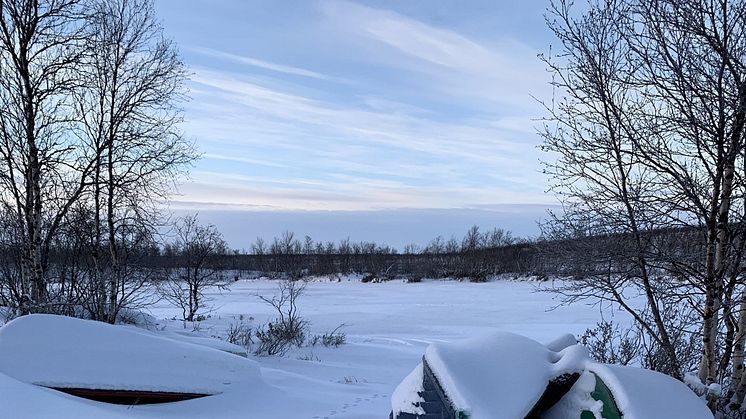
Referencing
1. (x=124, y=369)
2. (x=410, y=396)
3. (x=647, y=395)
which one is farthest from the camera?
(x=124, y=369)

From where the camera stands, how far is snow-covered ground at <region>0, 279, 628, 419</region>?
6438 millimetres

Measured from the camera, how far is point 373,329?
18.2 meters

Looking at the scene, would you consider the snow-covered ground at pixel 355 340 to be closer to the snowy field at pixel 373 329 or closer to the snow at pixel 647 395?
the snowy field at pixel 373 329

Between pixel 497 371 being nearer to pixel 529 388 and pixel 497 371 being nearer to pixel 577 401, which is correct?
pixel 529 388

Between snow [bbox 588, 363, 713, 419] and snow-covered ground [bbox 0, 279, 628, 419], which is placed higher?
snow [bbox 588, 363, 713, 419]

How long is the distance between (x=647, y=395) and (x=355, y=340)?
12.1 meters

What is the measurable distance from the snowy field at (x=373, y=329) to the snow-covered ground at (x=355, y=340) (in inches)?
0.7

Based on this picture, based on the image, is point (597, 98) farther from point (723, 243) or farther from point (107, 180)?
point (107, 180)

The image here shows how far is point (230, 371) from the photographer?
6824 mm

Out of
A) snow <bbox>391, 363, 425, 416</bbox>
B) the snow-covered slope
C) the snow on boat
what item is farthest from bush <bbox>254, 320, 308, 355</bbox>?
the snow on boat

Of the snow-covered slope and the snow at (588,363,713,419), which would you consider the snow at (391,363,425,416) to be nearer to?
the snow at (588,363,713,419)

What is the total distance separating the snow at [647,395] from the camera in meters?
3.08

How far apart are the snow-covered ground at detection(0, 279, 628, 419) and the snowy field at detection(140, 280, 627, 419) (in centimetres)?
2

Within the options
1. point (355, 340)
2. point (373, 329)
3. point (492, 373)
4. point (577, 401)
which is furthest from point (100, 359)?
point (373, 329)
